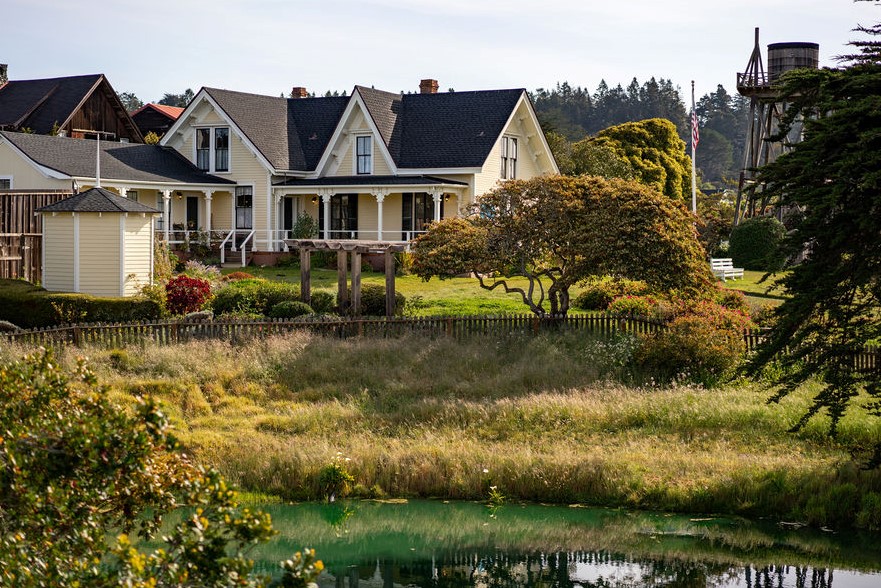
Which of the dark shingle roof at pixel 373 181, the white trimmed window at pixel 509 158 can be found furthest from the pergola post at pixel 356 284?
the white trimmed window at pixel 509 158

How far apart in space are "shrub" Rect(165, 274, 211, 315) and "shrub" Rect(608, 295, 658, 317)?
10.4 metres

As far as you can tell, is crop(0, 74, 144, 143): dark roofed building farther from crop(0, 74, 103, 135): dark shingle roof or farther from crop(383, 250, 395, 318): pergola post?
crop(383, 250, 395, 318): pergola post

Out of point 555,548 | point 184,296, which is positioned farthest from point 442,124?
point 555,548

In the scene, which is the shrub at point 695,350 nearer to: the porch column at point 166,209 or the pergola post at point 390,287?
the pergola post at point 390,287

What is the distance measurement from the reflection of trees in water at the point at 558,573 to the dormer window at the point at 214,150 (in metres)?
34.6

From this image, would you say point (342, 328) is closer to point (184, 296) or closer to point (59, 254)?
point (184, 296)

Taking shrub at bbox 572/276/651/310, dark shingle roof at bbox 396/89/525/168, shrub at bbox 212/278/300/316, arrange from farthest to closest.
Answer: dark shingle roof at bbox 396/89/525/168 < shrub at bbox 572/276/651/310 < shrub at bbox 212/278/300/316

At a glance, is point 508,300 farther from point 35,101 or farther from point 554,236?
point 35,101

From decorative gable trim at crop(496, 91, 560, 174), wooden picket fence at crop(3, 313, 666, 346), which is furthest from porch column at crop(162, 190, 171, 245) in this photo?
wooden picket fence at crop(3, 313, 666, 346)

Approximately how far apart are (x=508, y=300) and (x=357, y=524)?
16.6 meters

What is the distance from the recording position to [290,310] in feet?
93.0

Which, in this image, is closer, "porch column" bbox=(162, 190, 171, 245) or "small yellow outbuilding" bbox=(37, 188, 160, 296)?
Result: "small yellow outbuilding" bbox=(37, 188, 160, 296)

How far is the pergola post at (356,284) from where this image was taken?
94.8 feet

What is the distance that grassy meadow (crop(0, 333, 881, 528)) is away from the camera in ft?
57.1
